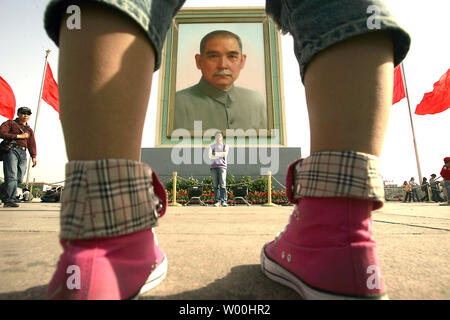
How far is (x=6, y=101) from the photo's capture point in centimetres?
651

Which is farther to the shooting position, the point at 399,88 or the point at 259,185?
the point at 399,88

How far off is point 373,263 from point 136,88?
0.60m

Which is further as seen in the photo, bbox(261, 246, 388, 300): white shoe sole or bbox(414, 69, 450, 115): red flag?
bbox(414, 69, 450, 115): red flag

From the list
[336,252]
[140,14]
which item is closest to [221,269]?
[336,252]

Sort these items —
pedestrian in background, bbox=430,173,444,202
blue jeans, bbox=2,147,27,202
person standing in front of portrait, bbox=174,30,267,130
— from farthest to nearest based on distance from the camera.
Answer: pedestrian in background, bbox=430,173,444,202, person standing in front of portrait, bbox=174,30,267,130, blue jeans, bbox=2,147,27,202

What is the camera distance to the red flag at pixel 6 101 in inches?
252

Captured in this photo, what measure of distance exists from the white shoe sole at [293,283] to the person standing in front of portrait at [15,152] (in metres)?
4.61

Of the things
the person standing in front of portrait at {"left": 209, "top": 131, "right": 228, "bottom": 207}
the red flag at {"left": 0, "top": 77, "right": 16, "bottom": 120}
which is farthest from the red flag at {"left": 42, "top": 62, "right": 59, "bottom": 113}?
the person standing in front of portrait at {"left": 209, "top": 131, "right": 228, "bottom": 207}

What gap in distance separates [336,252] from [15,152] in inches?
199

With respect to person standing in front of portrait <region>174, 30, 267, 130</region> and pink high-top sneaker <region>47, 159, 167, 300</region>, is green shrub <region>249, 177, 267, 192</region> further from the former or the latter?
pink high-top sneaker <region>47, 159, 167, 300</region>

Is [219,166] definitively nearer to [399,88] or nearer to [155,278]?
[155,278]

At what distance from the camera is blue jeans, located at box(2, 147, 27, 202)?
4055 mm

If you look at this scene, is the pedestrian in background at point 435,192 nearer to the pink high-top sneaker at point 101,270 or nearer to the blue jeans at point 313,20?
the blue jeans at point 313,20
